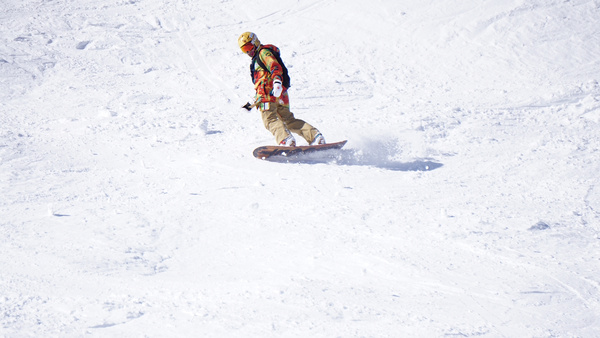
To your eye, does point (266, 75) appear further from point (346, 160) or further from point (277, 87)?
point (346, 160)

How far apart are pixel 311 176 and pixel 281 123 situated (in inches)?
43.4

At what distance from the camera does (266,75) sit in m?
6.77

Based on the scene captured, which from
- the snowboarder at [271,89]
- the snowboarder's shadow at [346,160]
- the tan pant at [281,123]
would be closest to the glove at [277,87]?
the snowboarder at [271,89]

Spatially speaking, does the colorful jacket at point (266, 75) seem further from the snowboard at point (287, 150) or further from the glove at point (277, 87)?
the snowboard at point (287, 150)

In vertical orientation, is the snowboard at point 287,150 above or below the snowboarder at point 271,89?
below

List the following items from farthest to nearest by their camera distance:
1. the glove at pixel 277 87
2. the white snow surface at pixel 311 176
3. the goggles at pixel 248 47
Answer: the goggles at pixel 248 47, the glove at pixel 277 87, the white snow surface at pixel 311 176

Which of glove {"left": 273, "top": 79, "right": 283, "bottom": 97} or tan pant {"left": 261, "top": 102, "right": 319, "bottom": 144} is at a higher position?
glove {"left": 273, "top": 79, "right": 283, "bottom": 97}

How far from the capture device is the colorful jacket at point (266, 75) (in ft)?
21.5

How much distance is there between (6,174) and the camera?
6105 millimetres

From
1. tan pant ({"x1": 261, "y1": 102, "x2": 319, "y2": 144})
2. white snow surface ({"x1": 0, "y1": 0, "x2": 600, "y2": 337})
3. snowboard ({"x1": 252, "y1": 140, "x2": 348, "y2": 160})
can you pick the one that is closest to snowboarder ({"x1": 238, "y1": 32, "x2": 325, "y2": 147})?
tan pant ({"x1": 261, "y1": 102, "x2": 319, "y2": 144})

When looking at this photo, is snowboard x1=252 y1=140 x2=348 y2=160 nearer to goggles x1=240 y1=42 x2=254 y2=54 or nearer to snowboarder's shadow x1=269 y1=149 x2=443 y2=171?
snowboarder's shadow x1=269 y1=149 x2=443 y2=171

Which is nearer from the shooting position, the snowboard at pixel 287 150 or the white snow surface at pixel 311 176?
the white snow surface at pixel 311 176

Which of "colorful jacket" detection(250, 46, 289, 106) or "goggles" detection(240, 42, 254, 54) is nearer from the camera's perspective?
"colorful jacket" detection(250, 46, 289, 106)

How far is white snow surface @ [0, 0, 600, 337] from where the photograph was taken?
367 cm
